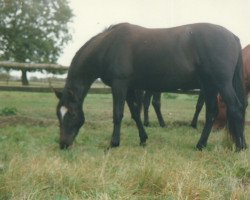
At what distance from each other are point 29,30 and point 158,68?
28792 mm

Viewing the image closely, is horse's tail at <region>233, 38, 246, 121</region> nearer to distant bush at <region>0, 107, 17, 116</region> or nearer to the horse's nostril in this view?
the horse's nostril

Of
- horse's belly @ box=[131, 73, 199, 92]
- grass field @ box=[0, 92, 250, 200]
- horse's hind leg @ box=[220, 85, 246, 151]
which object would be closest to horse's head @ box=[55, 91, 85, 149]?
grass field @ box=[0, 92, 250, 200]

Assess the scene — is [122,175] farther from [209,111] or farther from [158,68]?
[209,111]

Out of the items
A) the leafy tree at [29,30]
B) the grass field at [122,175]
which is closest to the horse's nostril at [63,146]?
the grass field at [122,175]

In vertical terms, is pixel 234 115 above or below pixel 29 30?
above

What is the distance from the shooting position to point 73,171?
346cm

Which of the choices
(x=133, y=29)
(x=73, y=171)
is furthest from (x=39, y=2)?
(x=73, y=171)

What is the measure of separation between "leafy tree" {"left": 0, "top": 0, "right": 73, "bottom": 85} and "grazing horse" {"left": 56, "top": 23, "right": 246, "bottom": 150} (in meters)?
26.4

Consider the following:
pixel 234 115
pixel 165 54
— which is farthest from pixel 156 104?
pixel 234 115

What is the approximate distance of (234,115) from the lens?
5.75 metres

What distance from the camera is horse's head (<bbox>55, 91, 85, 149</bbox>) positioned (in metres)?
6.12

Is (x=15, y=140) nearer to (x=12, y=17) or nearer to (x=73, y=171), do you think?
(x=73, y=171)

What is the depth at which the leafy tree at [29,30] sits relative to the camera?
32344 mm

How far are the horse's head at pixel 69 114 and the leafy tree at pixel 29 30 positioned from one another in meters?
26.5
